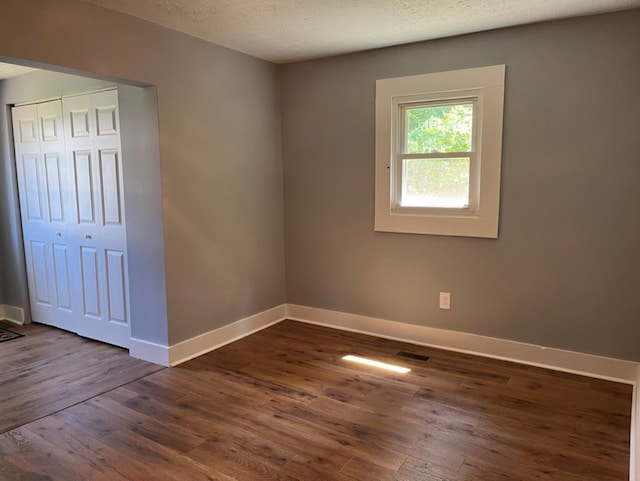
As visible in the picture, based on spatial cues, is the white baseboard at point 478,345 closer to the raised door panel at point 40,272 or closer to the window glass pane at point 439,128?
the window glass pane at point 439,128

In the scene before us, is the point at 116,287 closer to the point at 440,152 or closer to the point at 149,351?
the point at 149,351

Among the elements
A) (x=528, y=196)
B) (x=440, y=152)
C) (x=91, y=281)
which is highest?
(x=440, y=152)

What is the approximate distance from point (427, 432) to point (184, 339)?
183 cm

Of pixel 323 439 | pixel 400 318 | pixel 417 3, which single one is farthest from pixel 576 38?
pixel 323 439

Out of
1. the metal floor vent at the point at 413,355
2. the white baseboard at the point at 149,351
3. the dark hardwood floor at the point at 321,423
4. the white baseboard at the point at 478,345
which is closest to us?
the dark hardwood floor at the point at 321,423

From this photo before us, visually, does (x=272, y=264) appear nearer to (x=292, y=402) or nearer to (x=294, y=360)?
(x=294, y=360)

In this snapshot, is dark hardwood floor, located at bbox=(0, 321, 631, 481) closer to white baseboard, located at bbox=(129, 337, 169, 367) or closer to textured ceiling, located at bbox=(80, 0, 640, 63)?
white baseboard, located at bbox=(129, 337, 169, 367)

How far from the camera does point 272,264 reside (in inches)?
163

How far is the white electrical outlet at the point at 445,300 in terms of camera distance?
3.47 m

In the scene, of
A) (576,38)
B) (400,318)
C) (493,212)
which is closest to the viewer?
(576,38)

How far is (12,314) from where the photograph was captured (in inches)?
172

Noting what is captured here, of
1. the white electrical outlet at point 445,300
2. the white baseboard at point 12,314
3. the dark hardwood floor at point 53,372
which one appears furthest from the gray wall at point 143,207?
the white electrical outlet at point 445,300

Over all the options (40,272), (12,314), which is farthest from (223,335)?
(12,314)

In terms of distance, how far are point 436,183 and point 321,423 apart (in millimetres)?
1942
